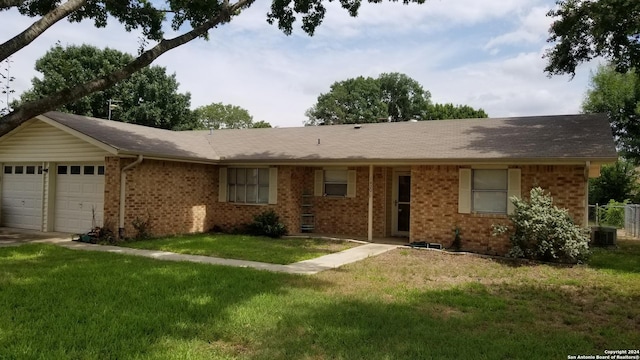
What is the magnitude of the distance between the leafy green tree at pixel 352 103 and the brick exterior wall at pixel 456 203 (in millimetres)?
36816

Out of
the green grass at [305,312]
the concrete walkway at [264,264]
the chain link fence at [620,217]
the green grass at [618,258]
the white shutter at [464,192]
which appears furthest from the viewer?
the chain link fence at [620,217]

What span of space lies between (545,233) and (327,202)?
23.3 feet

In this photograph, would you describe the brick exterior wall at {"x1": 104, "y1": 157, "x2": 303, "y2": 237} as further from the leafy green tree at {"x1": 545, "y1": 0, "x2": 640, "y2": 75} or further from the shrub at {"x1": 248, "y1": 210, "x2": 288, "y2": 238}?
the leafy green tree at {"x1": 545, "y1": 0, "x2": 640, "y2": 75}

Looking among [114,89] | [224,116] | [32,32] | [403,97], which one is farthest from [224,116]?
[32,32]

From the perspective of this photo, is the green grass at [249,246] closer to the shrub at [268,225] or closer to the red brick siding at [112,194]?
the shrub at [268,225]

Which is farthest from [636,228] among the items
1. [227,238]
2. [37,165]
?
[37,165]

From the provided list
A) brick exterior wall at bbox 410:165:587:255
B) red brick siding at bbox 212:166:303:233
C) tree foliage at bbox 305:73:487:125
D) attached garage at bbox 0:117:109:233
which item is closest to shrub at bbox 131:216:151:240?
attached garage at bbox 0:117:109:233

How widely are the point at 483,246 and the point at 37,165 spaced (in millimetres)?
14062

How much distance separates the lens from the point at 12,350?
4586mm

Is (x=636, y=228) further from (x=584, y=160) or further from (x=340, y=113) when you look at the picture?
(x=340, y=113)

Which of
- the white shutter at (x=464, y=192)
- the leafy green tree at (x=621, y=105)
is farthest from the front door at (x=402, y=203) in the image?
the leafy green tree at (x=621, y=105)

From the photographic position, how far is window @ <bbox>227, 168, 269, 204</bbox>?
16.0 metres

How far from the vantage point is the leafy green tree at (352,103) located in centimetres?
4992

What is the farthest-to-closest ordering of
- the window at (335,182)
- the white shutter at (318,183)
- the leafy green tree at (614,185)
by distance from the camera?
the leafy green tree at (614,185) < the white shutter at (318,183) < the window at (335,182)
